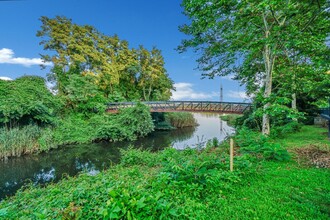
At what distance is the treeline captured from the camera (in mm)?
10836

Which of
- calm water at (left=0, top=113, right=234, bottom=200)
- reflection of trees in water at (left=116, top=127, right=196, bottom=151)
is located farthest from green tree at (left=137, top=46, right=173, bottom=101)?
calm water at (left=0, top=113, right=234, bottom=200)

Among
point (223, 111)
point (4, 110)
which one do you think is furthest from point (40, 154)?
point (223, 111)

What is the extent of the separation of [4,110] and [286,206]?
1278 centimetres

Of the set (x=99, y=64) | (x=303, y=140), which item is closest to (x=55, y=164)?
(x=303, y=140)

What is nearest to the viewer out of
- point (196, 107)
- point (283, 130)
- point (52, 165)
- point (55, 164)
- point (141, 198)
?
point (141, 198)

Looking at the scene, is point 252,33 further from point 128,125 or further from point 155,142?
point 128,125

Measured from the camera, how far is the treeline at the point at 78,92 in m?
10.8

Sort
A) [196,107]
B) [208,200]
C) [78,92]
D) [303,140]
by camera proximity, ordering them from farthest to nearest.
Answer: [196,107] → [78,92] → [303,140] → [208,200]

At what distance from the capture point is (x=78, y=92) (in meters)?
16.9

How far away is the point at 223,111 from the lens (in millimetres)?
16250

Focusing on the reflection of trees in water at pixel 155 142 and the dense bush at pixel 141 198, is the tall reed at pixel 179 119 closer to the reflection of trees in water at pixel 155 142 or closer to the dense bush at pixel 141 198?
the reflection of trees in water at pixel 155 142

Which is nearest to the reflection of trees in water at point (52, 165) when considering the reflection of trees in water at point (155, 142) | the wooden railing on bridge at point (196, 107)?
the reflection of trees in water at point (155, 142)

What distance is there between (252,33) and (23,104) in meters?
13.0

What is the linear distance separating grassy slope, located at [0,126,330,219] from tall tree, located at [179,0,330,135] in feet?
10.2
